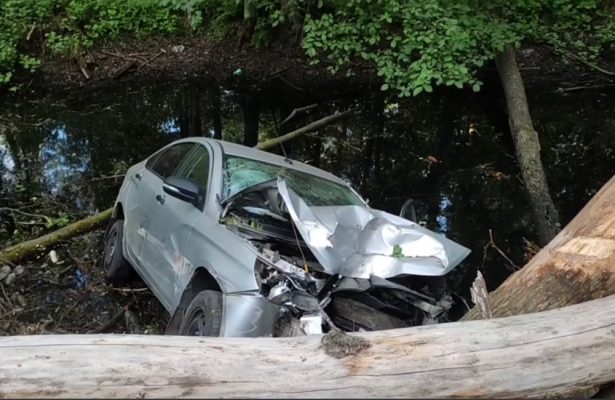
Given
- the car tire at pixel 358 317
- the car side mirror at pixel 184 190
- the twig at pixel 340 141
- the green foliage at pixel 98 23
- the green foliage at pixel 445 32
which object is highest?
the green foliage at pixel 98 23

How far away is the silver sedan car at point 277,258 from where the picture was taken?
3969 mm

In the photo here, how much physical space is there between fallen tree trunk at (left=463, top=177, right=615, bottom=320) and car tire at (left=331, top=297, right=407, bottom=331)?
0.53m

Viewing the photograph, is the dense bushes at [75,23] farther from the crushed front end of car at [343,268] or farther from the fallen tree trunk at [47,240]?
the crushed front end of car at [343,268]

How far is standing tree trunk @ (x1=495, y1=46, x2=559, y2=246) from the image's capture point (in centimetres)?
759

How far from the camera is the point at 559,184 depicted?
9.41 meters

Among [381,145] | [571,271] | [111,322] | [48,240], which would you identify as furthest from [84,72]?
[571,271]

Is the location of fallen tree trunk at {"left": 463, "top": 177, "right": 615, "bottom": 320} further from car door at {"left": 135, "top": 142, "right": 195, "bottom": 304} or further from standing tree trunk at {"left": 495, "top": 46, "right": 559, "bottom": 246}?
standing tree trunk at {"left": 495, "top": 46, "right": 559, "bottom": 246}

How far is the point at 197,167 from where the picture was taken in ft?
17.9

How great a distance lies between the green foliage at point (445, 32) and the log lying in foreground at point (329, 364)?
6960mm

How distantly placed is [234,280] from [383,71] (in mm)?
7219

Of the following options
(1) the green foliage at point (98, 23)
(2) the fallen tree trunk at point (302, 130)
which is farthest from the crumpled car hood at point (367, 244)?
(1) the green foliage at point (98, 23)

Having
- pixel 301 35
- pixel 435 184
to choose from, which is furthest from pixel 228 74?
pixel 435 184

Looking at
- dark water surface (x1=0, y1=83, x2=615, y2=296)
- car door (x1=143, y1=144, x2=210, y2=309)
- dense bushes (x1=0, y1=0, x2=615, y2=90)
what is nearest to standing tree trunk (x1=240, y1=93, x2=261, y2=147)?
dark water surface (x1=0, y1=83, x2=615, y2=296)

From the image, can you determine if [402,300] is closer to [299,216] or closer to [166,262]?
[299,216]
